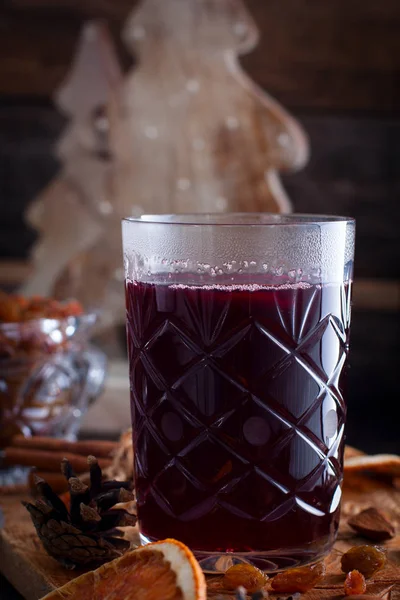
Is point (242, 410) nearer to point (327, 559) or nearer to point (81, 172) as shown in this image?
point (327, 559)

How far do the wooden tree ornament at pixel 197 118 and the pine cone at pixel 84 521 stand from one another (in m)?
1.10

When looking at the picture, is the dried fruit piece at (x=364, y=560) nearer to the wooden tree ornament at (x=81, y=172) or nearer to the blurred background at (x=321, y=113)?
the blurred background at (x=321, y=113)

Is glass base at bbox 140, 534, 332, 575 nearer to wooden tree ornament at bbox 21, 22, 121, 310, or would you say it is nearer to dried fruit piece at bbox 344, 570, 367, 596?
dried fruit piece at bbox 344, 570, 367, 596

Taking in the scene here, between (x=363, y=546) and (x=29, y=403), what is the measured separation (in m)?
0.70

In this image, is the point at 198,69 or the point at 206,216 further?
the point at 198,69

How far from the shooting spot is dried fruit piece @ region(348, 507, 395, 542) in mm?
1013

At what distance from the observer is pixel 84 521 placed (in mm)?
956

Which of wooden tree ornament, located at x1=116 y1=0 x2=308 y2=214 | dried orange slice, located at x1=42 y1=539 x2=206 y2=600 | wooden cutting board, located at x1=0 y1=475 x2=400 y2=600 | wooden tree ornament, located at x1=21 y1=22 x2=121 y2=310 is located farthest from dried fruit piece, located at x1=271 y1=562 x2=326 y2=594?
wooden tree ornament, located at x1=21 y1=22 x2=121 y2=310

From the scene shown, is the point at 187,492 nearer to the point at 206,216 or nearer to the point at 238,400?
the point at 238,400

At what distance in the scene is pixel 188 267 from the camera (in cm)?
88

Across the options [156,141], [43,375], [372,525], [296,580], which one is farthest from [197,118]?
[296,580]

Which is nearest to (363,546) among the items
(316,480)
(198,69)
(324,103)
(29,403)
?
(316,480)

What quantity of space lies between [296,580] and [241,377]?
Answer: 0.21 m

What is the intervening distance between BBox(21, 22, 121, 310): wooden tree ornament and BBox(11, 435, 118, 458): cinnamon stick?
2.85 ft
